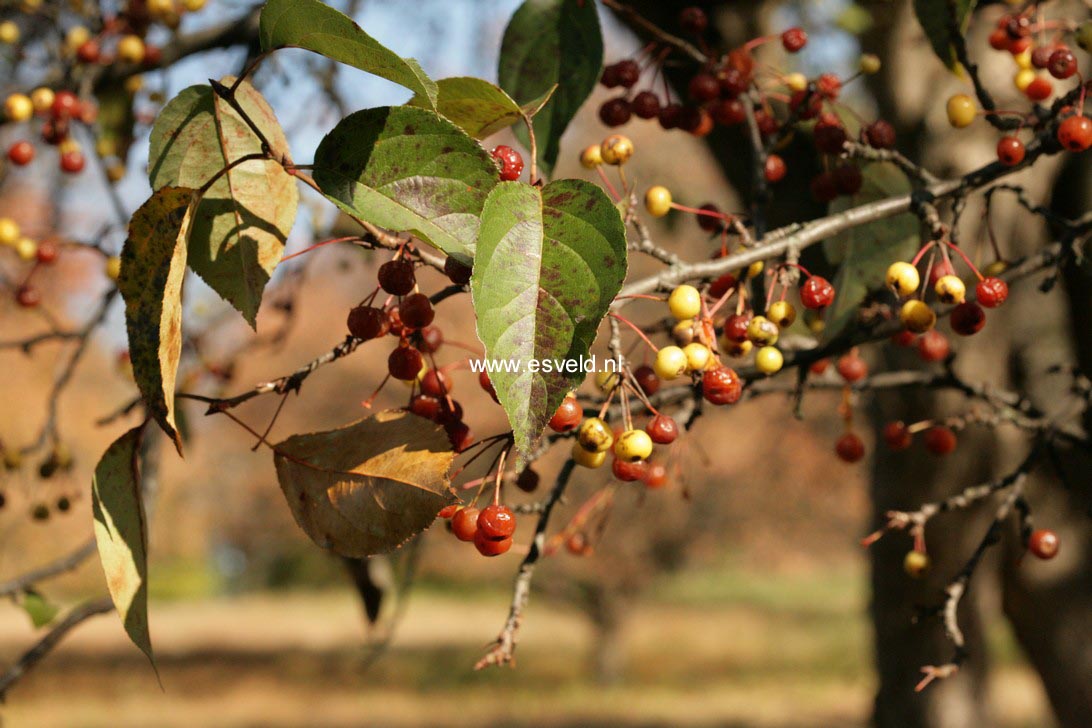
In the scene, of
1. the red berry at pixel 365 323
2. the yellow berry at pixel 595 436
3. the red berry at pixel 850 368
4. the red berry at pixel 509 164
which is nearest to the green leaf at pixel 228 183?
the red berry at pixel 365 323

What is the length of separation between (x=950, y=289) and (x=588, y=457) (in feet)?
1.45

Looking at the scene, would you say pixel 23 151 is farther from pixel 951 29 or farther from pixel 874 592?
pixel 874 592

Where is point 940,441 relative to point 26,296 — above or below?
below

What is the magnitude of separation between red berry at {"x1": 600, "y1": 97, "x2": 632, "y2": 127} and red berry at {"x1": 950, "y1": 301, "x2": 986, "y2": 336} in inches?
21.9

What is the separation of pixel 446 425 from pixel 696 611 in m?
15.0

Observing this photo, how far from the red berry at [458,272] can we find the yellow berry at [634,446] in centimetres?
21

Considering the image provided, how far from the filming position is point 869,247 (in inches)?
48.8

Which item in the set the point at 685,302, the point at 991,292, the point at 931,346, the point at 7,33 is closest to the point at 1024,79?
the point at 931,346

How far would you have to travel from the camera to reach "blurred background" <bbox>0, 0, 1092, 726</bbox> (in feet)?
7.52

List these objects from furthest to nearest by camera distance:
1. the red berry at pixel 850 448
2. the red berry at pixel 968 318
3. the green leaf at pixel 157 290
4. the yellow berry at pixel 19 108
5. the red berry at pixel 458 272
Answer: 1. the yellow berry at pixel 19 108
2. the red berry at pixel 850 448
3. the red berry at pixel 968 318
4. the red berry at pixel 458 272
5. the green leaf at pixel 157 290

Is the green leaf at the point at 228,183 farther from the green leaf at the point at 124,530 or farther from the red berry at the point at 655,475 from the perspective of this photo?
the red berry at the point at 655,475

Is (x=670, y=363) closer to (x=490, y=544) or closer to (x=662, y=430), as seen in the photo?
(x=662, y=430)

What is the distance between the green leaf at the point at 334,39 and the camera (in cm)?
73

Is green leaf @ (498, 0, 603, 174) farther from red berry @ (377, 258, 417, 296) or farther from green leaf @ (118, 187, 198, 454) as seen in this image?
green leaf @ (118, 187, 198, 454)
